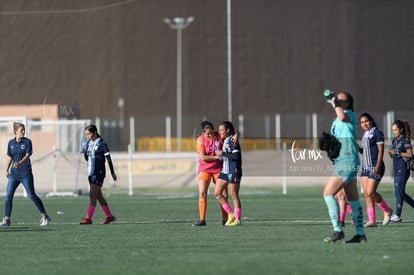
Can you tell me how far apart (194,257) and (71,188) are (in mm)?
28014

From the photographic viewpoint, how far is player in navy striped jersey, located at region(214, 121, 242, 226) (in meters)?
19.7

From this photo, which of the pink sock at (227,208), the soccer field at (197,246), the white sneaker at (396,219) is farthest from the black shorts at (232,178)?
the white sneaker at (396,219)

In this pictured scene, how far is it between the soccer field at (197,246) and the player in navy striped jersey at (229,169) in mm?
439

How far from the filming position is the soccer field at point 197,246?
39.8 ft

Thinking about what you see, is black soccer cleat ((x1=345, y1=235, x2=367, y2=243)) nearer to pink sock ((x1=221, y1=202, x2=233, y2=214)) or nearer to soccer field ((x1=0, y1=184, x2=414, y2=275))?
soccer field ((x1=0, y1=184, x2=414, y2=275))

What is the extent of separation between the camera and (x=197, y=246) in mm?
14805

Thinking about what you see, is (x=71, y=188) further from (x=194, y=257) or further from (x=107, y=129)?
(x=194, y=257)

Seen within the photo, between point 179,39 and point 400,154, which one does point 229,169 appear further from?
point 179,39

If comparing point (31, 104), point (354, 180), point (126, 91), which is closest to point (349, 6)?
point (126, 91)

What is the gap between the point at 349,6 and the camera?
55.4m

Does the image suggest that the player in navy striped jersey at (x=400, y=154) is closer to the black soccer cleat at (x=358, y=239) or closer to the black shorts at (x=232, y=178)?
the black shorts at (x=232, y=178)

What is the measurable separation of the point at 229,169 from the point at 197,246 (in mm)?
5152

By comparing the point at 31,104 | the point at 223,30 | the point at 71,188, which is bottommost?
the point at 71,188

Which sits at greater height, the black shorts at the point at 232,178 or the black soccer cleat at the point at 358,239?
the black shorts at the point at 232,178
